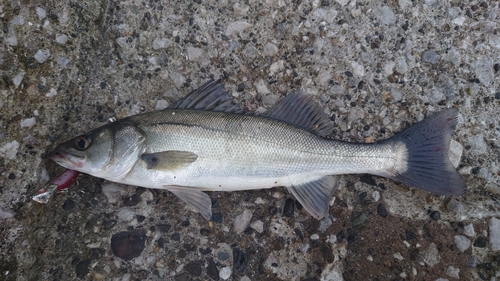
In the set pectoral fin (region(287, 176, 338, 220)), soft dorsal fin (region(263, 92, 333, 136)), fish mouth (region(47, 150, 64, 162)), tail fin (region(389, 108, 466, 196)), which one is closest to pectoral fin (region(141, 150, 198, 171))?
fish mouth (region(47, 150, 64, 162))

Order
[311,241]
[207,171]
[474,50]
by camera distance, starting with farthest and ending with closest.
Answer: [474,50] → [311,241] → [207,171]

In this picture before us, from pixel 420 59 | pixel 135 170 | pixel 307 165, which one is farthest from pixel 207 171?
pixel 420 59

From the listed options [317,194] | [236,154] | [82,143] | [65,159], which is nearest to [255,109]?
[236,154]

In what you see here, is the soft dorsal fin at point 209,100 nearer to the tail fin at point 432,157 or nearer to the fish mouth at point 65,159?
the fish mouth at point 65,159

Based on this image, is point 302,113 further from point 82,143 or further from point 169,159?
point 82,143

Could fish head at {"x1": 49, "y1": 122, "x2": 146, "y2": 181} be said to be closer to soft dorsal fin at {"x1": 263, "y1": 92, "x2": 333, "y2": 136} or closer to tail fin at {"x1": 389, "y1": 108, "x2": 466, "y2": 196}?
soft dorsal fin at {"x1": 263, "y1": 92, "x2": 333, "y2": 136}

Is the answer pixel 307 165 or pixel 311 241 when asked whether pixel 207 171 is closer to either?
pixel 307 165

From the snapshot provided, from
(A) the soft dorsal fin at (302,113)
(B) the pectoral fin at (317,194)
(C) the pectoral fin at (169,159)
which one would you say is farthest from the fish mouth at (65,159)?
(B) the pectoral fin at (317,194)
